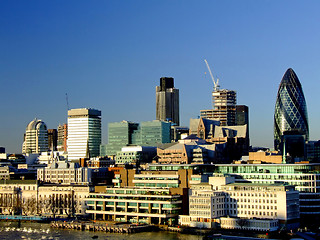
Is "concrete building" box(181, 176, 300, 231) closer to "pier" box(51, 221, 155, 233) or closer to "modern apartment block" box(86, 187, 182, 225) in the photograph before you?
"modern apartment block" box(86, 187, 182, 225)

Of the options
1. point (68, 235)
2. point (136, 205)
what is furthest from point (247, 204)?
point (68, 235)

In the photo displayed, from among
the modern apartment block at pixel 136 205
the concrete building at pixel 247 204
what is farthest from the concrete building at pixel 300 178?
the modern apartment block at pixel 136 205

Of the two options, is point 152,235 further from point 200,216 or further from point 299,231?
point 299,231

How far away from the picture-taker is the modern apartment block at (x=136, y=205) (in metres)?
177

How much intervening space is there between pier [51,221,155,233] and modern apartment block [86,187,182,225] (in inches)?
281

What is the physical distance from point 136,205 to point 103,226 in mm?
13518

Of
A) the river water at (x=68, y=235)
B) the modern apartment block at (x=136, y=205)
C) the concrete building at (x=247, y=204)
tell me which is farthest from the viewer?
the modern apartment block at (x=136, y=205)

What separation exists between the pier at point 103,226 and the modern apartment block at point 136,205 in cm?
714

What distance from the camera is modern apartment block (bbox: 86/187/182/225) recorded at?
Result: 6954 inches

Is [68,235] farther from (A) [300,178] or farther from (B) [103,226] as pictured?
(A) [300,178]

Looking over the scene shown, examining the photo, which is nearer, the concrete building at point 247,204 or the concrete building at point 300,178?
the concrete building at point 247,204

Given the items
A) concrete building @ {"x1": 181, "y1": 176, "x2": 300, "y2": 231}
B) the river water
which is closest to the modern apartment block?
concrete building @ {"x1": 181, "y1": 176, "x2": 300, "y2": 231}

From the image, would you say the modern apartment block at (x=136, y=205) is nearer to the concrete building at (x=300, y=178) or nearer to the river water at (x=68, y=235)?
the river water at (x=68, y=235)

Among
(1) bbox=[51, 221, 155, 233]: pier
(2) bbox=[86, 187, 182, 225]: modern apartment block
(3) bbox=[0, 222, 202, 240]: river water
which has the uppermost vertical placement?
(2) bbox=[86, 187, 182, 225]: modern apartment block
